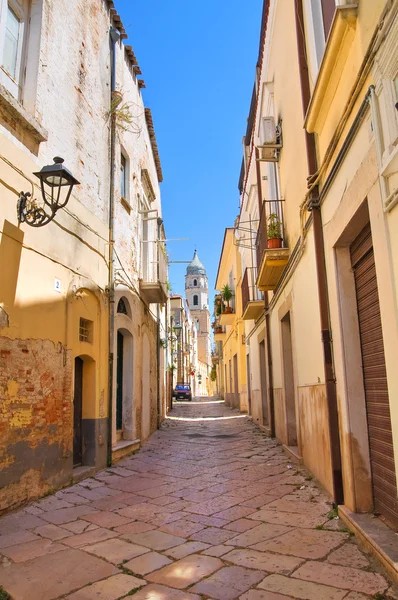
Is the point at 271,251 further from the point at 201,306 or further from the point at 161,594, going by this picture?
the point at 201,306

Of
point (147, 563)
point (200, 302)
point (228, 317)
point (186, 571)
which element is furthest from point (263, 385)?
point (200, 302)

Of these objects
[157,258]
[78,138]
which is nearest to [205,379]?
[157,258]

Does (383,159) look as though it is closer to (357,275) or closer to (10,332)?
(357,275)

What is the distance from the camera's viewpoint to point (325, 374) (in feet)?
15.3

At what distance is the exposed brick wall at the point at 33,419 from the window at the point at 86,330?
2.88 feet

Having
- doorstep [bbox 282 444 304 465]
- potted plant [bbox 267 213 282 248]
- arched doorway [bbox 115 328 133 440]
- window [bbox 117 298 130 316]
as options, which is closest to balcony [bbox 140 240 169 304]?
window [bbox 117 298 130 316]

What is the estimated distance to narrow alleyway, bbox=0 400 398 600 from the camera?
2898 mm

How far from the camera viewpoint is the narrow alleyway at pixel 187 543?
9.51ft

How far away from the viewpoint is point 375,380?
3.78 m

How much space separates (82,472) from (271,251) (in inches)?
169

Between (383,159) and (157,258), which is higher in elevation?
(157,258)

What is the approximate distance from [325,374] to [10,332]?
10.6ft

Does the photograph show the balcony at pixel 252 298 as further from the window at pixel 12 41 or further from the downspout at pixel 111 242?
the window at pixel 12 41

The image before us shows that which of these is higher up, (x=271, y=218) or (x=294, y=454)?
(x=271, y=218)
